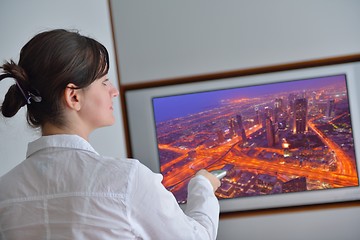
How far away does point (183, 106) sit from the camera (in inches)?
93.7

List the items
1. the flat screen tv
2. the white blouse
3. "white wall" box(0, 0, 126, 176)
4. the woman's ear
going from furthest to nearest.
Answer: the flat screen tv
"white wall" box(0, 0, 126, 176)
the woman's ear
the white blouse

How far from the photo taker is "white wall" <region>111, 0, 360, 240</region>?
2.31 metres

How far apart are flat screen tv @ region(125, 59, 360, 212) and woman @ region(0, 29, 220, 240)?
4.31ft

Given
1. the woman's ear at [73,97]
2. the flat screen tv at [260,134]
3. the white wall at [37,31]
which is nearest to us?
the woman's ear at [73,97]

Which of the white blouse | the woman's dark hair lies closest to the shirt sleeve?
the white blouse

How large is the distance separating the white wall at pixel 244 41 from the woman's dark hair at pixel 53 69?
138 centimetres

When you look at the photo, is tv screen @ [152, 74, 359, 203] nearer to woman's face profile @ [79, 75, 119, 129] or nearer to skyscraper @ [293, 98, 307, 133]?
skyscraper @ [293, 98, 307, 133]

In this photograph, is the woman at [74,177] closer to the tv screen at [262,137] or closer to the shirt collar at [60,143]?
the shirt collar at [60,143]

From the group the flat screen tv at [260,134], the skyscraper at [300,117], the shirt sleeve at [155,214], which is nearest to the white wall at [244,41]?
the flat screen tv at [260,134]

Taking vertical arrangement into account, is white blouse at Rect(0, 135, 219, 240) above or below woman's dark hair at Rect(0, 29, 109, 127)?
below

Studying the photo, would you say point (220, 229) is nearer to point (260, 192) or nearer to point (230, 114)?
point (260, 192)

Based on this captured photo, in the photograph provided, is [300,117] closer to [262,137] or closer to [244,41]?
[262,137]

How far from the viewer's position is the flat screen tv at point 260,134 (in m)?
2.29

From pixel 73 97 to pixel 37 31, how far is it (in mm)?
963
